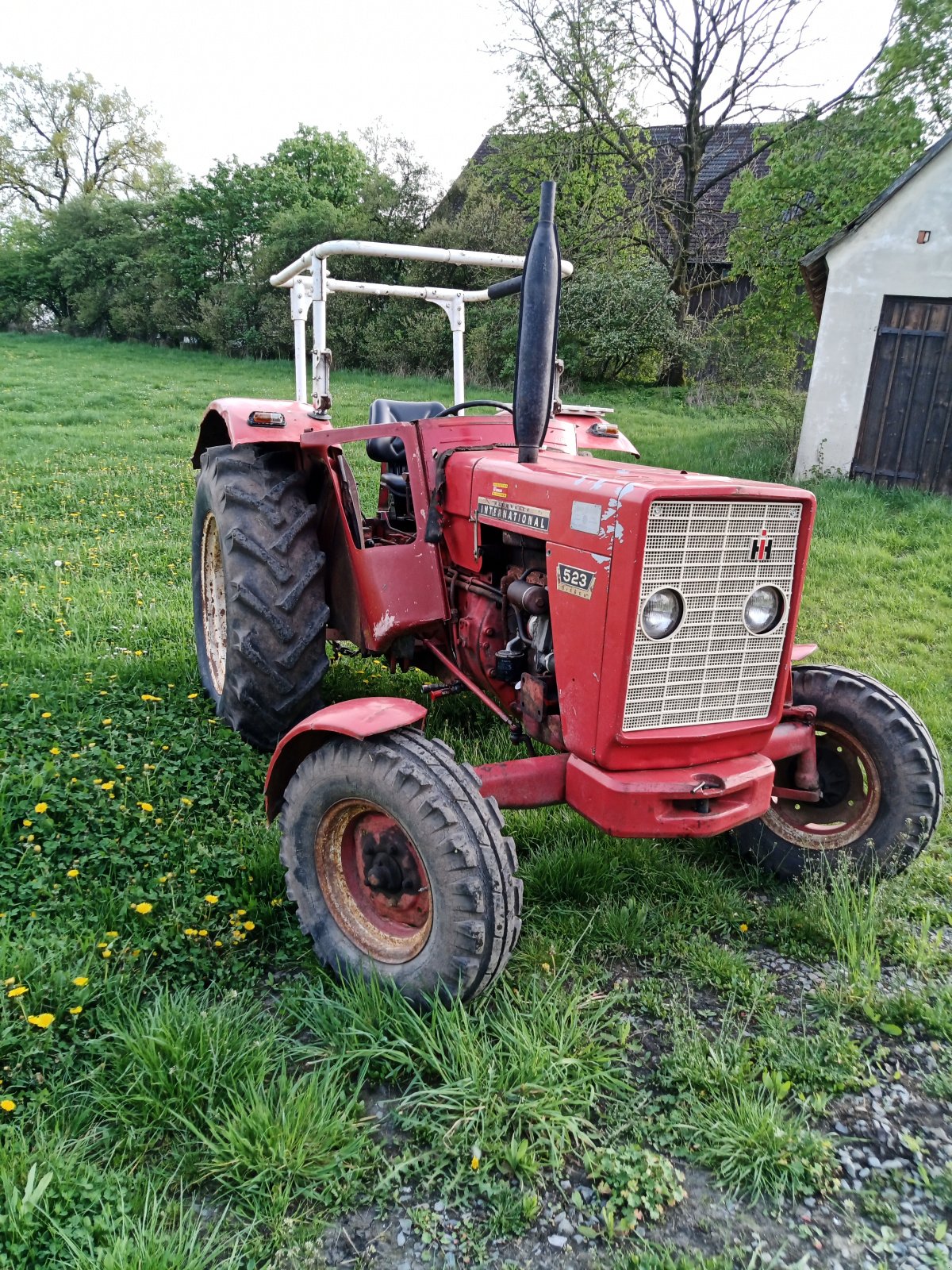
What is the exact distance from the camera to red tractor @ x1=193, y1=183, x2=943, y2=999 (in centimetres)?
225

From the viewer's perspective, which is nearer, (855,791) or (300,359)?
(855,791)

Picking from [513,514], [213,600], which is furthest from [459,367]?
[513,514]

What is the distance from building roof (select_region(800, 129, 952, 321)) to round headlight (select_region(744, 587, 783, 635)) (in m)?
8.34

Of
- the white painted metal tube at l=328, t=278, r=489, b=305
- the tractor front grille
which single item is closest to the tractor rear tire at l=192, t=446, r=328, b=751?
the white painted metal tube at l=328, t=278, r=489, b=305

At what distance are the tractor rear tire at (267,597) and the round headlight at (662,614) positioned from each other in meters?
1.48

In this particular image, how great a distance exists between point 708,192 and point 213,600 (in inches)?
706

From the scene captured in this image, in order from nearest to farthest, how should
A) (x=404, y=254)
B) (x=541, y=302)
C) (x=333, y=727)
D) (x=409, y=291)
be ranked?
1. (x=541, y=302)
2. (x=333, y=727)
3. (x=404, y=254)
4. (x=409, y=291)

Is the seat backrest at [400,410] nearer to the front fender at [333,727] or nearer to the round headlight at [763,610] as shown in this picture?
the front fender at [333,727]

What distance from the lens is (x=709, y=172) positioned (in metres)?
19.9

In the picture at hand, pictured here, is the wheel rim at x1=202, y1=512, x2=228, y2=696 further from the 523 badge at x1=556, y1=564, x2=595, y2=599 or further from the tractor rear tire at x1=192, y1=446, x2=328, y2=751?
the 523 badge at x1=556, y1=564, x2=595, y2=599

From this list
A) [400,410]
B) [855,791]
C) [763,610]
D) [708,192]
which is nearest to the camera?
[763,610]

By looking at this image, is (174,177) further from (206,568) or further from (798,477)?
(206,568)

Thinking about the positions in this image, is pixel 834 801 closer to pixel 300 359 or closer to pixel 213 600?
pixel 213 600

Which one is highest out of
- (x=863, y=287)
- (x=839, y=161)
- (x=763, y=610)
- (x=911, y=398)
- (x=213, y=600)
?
(x=839, y=161)
